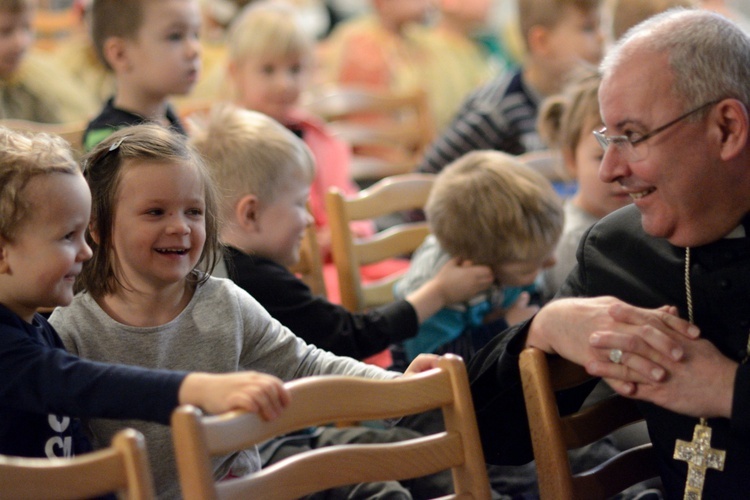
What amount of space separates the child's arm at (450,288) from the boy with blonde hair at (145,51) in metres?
1.00

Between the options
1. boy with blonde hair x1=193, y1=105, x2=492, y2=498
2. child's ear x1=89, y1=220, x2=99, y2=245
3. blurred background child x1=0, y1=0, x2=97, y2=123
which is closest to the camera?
child's ear x1=89, y1=220, x2=99, y2=245

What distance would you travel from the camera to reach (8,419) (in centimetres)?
139

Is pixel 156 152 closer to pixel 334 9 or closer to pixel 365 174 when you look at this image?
pixel 365 174

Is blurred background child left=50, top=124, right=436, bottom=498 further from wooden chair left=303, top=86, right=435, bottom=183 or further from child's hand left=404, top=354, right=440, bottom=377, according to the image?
wooden chair left=303, top=86, right=435, bottom=183

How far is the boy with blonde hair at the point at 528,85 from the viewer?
344 centimetres

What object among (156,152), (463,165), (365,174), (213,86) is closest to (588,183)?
(463,165)

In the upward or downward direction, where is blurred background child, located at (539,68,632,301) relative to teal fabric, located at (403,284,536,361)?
upward

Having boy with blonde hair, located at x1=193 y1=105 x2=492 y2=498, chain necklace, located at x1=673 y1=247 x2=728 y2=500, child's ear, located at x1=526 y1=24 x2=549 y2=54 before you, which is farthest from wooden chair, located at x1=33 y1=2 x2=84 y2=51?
chain necklace, located at x1=673 y1=247 x2=728 y2=500

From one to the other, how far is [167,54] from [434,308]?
3.88ft

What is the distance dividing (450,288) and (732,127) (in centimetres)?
87

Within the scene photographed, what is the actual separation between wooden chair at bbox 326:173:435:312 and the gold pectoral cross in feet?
3.70

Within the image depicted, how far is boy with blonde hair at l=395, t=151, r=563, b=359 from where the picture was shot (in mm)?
2182

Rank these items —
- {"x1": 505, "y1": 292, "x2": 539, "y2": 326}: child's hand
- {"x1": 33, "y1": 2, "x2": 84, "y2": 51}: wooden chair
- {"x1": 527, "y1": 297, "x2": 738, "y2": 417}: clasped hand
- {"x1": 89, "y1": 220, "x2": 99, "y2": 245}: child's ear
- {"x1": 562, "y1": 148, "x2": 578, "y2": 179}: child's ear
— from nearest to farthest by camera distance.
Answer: {"x1": 527, "y1": 297, "x2": 738, "y2": 417}: clasped hand < {"x1": 89, "y1": 220, "x2": 99, "y2": 245}: child's ear < {"x1": 505, "y1": 292, "x2": 539, "y2": 326}: child's hand < {"x1": 562, "y1": 148, "x2": 578, "y2": 179}: child's ear < {"x1": 33, "y1": 2, "x2": 84, "y2": 51}: wooden chair

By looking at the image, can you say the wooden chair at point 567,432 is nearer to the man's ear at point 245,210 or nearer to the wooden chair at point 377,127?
the man's ear at point 245,210
